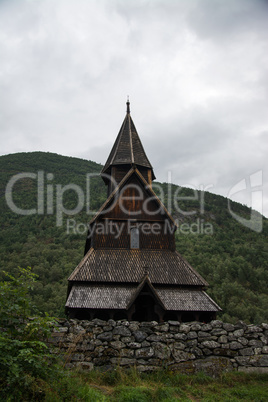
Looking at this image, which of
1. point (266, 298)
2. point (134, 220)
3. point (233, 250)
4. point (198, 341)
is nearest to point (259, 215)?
point (233, 250)

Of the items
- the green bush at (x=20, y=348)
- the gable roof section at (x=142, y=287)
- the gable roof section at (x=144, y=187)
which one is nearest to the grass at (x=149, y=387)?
the green bush at (x=20, y=348)

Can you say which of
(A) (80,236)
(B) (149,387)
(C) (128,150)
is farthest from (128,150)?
(A) (80,236)

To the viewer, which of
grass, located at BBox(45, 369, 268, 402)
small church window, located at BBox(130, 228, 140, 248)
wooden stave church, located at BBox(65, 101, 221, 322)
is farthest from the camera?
small church window, located at BBox(130, 228, 140, 248)

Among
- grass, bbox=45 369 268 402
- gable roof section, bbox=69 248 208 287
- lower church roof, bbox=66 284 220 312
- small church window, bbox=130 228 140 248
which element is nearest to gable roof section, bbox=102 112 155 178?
small church window, bbox=130 228 140 248

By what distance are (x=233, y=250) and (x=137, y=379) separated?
161 feet

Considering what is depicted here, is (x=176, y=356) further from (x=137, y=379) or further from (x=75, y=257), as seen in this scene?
(x=75, y=257)

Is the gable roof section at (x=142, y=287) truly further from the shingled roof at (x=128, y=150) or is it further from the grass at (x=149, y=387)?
the shingled roof at (x=128, y=150)

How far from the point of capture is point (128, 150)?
1833 cm

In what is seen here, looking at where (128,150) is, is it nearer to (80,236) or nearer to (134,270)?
(134,270)

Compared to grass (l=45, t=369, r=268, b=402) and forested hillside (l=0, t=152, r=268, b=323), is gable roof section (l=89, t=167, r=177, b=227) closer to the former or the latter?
grass (l=45, t=369, r=268, b=402)

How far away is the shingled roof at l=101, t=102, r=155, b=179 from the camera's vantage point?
17703 millimetres

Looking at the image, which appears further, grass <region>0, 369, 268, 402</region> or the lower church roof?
Result: the lower church roof

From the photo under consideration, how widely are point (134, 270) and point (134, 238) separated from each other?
194 centimetres

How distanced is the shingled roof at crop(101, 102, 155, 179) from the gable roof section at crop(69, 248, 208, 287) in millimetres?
5495
